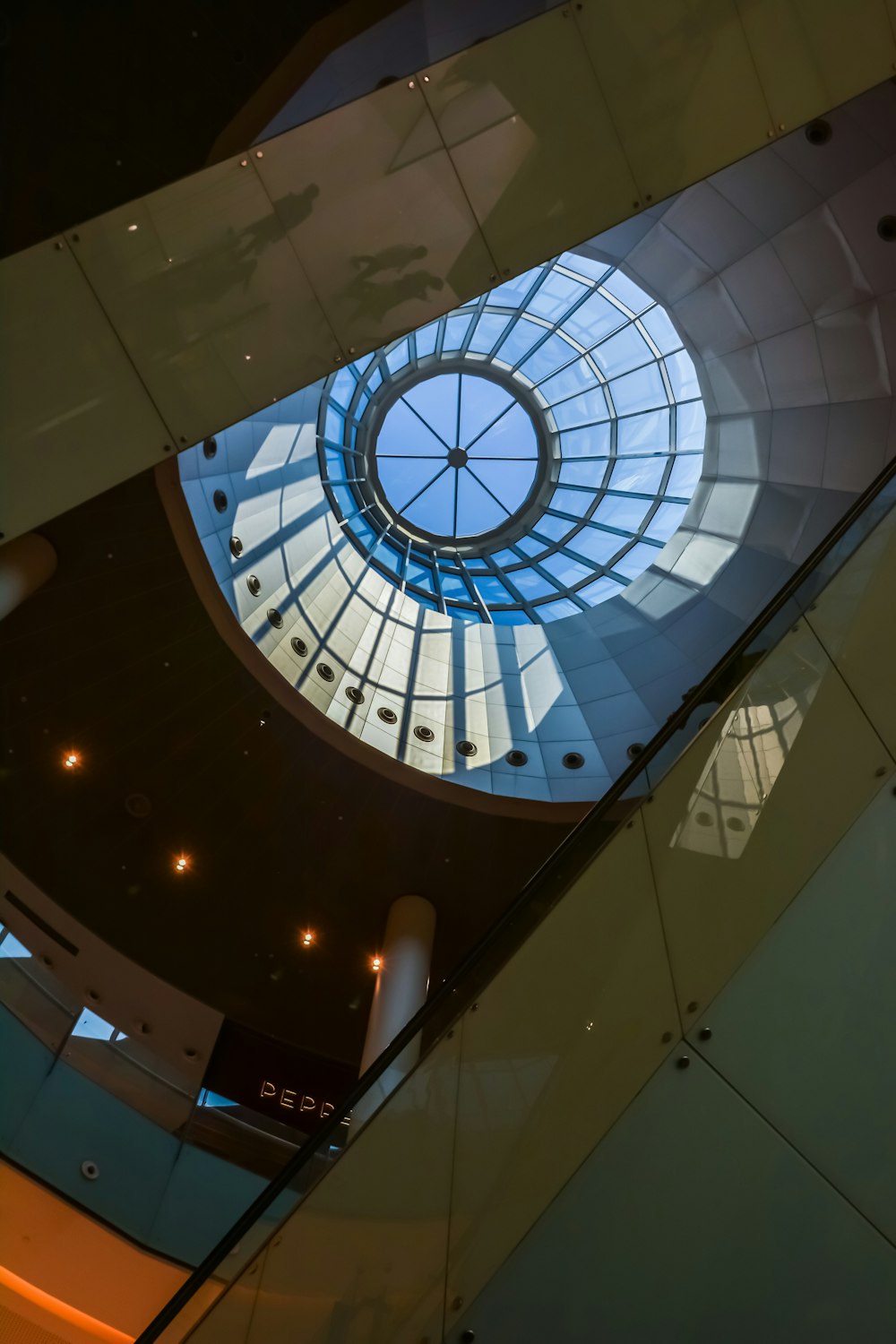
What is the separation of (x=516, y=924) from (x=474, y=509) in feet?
48.0

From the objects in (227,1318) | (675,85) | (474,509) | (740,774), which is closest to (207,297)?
(675,85)

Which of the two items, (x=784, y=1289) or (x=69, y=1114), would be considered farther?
(x=69, y=1114)

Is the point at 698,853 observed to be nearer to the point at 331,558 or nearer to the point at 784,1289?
the point at 784,1289

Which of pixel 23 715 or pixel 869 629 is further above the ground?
pixel 23 715

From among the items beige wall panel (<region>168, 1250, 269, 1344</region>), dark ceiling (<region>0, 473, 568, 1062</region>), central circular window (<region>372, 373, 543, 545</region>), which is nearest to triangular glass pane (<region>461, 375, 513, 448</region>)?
central circular window (<region>372, 373, 543, 545</region>)

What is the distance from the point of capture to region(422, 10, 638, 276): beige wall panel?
6887mm

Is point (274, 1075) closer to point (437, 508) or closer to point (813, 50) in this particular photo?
point (437, 508)

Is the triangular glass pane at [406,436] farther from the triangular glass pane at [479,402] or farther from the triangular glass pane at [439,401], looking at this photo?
the triangular glass pane at [479,402]

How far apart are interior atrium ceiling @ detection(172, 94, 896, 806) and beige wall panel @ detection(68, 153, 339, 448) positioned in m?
5.66

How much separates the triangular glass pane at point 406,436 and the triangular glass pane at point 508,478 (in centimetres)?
79

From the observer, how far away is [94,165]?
31.5 feet

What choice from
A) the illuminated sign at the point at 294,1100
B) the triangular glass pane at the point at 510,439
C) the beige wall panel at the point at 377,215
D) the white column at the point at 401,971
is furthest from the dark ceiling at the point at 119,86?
the illuminated sign at the point at 294,1100

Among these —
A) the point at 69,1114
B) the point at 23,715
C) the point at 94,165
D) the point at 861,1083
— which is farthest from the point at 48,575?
the point at 861,1083

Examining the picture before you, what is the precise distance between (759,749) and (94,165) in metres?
8.83
